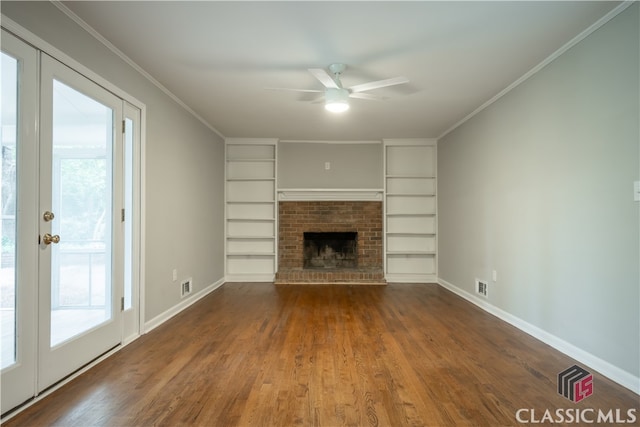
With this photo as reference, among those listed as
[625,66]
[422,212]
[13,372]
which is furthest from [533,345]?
[13,372]

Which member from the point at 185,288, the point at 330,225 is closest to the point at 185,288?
the point at 185,288

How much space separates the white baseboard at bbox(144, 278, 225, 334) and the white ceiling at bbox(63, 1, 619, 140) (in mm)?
2332

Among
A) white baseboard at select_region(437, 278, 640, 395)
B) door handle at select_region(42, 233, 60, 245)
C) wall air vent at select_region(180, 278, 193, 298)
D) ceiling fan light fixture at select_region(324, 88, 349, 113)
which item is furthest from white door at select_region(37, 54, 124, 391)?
white baseboard at select_region(437, 278, 640, 395)

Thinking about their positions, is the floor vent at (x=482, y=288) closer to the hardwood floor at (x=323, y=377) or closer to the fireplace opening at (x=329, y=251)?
the hardwood floor at (x=323, y=377)

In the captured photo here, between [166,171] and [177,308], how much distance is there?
1.52 meters

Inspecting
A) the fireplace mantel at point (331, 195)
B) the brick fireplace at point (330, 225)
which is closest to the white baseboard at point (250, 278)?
the brick fireplace at point (330, 225)

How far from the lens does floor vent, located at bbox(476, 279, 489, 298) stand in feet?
12.3

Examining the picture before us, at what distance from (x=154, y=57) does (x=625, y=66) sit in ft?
11.2

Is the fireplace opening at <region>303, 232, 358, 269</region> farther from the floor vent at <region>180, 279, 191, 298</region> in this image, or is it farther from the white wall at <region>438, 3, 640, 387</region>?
the white wall at <region>438, 3, 640, 387</region>

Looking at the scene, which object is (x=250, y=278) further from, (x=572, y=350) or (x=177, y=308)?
(x=572, y=350)

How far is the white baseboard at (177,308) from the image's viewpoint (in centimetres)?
306

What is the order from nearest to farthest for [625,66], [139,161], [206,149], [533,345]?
[625,66] < [533,345] < [139,161] < [206,149]

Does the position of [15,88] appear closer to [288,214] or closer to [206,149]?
[206,149]

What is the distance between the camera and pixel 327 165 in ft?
18.5
